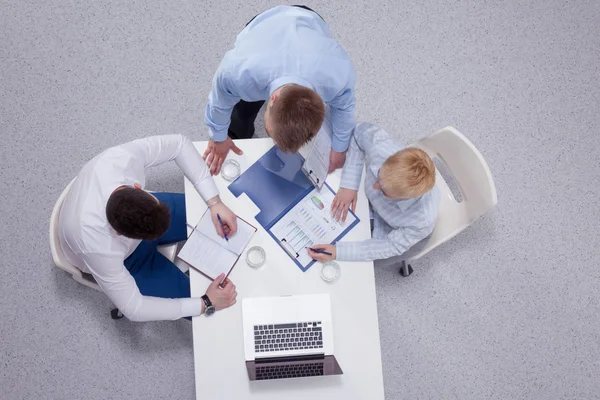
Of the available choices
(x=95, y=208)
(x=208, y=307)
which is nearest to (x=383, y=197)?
(x=208, y=307)

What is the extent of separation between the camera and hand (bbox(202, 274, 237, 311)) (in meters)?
1.73

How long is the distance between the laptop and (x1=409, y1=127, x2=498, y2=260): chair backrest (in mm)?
584

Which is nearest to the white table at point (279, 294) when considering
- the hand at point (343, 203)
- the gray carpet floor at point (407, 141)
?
the hand at point (343, 203)

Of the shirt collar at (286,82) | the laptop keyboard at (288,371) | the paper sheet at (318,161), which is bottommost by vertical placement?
the laptop keyboard at (288,371)

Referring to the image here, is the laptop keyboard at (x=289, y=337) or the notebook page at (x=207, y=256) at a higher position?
the notebook page at (x=207, y=256)

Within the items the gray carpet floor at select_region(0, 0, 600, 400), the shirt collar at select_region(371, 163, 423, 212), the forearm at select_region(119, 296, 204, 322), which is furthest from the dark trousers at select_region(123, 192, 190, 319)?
the shirt collar at select_region(371, 163, 423, 212)

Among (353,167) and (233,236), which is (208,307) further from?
(353,167)

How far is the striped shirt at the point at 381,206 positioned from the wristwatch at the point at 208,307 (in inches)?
18.1

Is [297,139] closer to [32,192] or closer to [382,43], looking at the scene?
[382,43]

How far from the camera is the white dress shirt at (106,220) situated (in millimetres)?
1643

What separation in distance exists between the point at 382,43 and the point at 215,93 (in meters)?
1.24

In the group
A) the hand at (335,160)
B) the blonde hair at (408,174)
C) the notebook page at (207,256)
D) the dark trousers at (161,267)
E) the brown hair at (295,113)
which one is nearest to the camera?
the brown hair at (295,113)

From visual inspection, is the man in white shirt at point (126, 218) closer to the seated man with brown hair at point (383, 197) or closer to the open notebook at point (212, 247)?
the open notebook at point (212, 247)

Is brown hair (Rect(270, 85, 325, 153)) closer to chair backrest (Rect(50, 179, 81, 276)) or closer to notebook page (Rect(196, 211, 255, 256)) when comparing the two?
Answer: notebook page (Rect(196, 211, 255, 256))
